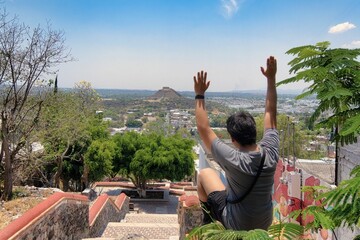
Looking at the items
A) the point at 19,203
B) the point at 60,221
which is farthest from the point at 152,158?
the point at 60,221

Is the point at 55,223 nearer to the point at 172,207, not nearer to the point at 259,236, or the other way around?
the point at 259,236

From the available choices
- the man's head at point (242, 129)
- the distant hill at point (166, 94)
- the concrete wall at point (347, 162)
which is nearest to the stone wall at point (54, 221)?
the man's head at point (242, 129)

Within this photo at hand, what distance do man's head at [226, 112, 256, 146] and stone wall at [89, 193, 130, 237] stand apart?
7274 millimetres

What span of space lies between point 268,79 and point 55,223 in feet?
16.9

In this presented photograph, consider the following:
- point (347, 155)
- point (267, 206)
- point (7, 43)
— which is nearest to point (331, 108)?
point (267, 206)

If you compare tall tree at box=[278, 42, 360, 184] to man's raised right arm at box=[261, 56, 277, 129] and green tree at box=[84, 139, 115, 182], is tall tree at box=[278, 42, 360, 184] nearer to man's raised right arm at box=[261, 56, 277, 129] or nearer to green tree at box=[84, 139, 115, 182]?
man's raised right arm at box=[261, 56, 277, 129]

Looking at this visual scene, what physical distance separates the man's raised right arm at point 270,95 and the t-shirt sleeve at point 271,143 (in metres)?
0.06

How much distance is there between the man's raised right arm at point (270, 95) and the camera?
8.74 feet

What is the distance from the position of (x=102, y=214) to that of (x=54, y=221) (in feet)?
13.4

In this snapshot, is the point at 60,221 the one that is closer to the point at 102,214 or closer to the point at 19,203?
the point at 19,203

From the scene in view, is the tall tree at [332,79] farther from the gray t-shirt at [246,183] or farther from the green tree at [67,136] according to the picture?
the green tree at [67,136]

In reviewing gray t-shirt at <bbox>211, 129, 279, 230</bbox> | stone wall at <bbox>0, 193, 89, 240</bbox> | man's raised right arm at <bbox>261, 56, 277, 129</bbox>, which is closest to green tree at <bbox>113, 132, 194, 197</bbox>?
stone wall at <bbox>0, 193, 89, 240</bbox>

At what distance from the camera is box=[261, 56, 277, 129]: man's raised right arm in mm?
2664

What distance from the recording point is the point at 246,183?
2299mm
